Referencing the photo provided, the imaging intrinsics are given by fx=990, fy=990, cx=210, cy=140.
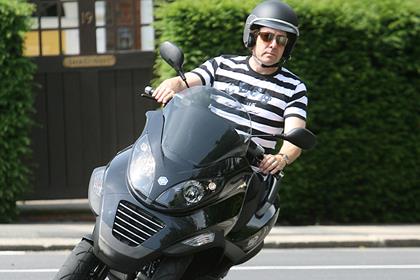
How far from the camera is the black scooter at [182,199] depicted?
422 cm

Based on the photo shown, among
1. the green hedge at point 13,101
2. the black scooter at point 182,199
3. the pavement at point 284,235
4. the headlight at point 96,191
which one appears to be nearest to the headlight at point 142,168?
the black scooter at point 182,199

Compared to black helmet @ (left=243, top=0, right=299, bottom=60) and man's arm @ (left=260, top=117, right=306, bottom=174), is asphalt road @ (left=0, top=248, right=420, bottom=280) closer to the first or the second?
man's arm @ (left=260, top=117, right=306, bottom=174)

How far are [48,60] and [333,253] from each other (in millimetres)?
4783

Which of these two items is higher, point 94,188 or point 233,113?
point 233,113

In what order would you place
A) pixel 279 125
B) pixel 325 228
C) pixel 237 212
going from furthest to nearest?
pixel 325 228, pixel 279 125, pixel 237 212

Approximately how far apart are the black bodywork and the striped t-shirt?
458 mm

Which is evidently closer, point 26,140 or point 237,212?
point 237,212

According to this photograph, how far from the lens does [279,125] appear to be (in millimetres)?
5184

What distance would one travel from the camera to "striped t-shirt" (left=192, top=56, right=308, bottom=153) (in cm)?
512

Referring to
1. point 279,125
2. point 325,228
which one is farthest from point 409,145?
point 279,125

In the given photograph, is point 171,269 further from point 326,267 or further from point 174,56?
point 326,267

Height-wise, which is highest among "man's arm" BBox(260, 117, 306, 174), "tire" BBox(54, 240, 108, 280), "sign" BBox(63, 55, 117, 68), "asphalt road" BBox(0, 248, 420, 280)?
"man's arm" BBox(260, 117, 306, 174)

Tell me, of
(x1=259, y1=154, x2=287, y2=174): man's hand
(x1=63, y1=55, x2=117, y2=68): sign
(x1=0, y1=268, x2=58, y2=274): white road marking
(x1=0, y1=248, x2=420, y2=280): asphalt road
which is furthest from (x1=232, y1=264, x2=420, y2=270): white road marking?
(x1=63, y1=55, x2=117, y2=68): sign

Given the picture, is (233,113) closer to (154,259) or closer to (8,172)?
(154,259)
